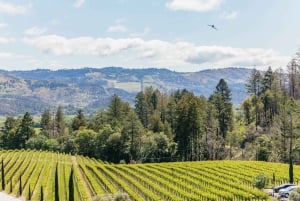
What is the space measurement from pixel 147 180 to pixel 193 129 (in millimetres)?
36009

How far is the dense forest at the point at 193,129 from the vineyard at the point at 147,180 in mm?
18921

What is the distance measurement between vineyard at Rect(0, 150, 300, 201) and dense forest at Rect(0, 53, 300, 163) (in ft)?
62.1

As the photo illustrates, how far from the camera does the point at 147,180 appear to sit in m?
61.0

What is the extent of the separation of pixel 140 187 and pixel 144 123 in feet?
214

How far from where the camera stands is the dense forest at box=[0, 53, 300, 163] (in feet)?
298

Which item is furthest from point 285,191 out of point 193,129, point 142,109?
point 142,109

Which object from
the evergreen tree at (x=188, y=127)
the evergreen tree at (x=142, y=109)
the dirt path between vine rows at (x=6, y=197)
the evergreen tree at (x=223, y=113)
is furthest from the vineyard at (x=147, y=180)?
the evergreen tree at (x=142, y=109)

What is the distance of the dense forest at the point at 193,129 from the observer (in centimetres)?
9081

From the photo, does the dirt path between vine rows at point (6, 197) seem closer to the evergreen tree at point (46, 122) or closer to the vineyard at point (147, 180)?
the vineyard at point (147, 180)

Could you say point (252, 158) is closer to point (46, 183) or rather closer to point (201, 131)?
point (201, 131)

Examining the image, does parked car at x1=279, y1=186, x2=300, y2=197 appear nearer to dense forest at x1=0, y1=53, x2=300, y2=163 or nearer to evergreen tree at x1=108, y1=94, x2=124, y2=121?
dense forest at x1=0, y1=53, x2=300, y2=163

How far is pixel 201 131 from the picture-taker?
314 feet

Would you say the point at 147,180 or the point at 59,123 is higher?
the point at 59,123

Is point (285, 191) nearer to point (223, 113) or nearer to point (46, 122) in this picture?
point (223, 113)
